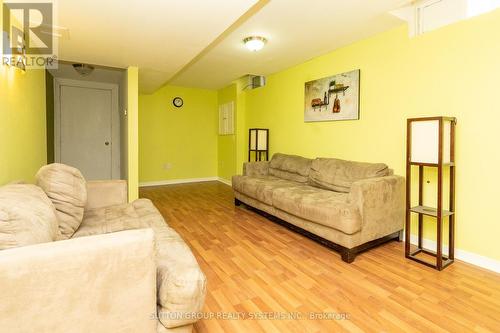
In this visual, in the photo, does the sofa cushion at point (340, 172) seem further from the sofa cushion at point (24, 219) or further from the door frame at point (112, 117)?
the door frame at point (112, 117)

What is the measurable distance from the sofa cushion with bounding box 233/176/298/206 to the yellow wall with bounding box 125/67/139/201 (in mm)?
1504

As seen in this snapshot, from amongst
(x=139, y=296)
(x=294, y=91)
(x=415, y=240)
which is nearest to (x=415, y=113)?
(x=415, y=240)

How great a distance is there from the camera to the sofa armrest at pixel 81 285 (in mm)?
889

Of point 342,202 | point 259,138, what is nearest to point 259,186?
point 342,202

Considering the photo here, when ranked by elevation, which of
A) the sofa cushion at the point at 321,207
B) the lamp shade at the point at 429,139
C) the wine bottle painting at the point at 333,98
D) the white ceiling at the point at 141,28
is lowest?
the sofa cushion at the point at 321,207

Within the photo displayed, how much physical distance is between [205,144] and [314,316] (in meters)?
5.43

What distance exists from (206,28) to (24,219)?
6.95 feet

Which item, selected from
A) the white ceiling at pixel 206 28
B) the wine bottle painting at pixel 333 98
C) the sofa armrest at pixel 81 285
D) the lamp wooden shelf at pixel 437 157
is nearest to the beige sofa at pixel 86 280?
the sofa armrest at pixel 81 285

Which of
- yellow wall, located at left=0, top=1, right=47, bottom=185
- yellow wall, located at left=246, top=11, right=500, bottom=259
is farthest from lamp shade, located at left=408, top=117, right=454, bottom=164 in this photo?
yellow wall, located at left=0, top=1, right=47, bottom=185

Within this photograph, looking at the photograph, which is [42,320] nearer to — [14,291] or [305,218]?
[14,291]

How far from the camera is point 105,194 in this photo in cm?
245

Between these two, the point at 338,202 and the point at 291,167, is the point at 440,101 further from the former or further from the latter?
the point at 291,167

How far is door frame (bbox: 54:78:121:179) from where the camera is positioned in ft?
17.0

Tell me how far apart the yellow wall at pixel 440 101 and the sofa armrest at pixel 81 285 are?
8.53 feet
